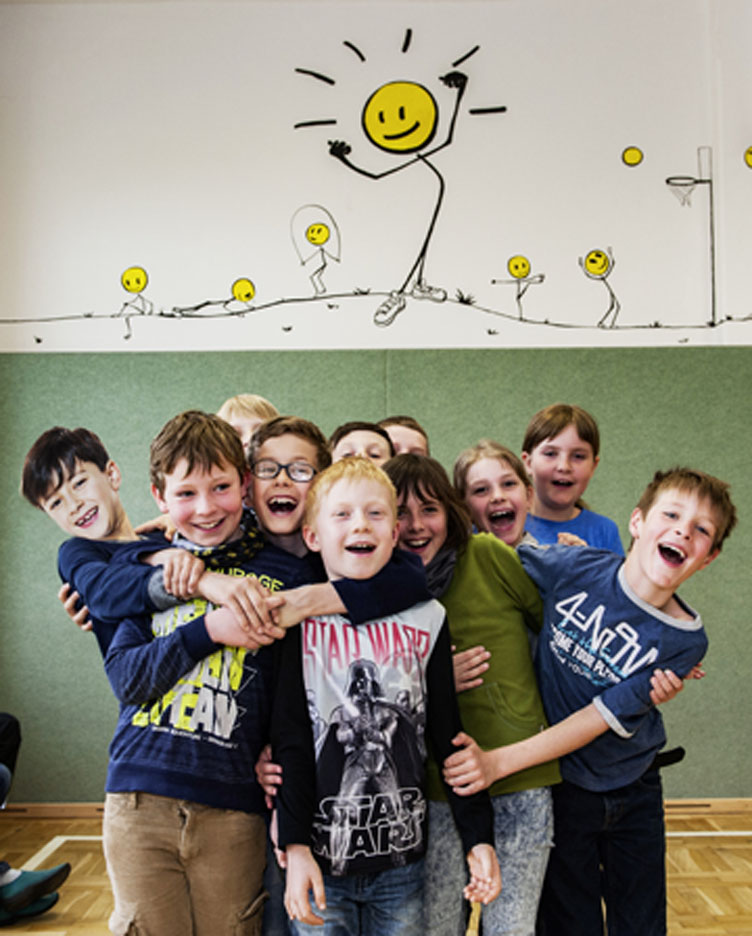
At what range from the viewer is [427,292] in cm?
370

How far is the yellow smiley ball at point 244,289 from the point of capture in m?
3.72

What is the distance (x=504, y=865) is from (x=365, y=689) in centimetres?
43

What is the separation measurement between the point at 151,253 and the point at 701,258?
2531 mm

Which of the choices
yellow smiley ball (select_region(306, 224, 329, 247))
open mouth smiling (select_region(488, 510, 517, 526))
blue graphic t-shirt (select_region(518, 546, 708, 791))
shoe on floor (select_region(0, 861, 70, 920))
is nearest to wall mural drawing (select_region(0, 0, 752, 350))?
yellow smiley ball (select_region(306, 224, 329, 247))

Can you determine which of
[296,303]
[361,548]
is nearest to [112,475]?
[361,548]

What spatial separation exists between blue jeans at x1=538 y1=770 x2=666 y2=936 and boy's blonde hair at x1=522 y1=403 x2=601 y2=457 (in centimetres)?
97

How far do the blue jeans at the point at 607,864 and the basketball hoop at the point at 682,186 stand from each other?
117 inches

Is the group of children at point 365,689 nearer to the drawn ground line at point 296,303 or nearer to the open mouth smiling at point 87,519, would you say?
the open mouth smiling at point 87,519

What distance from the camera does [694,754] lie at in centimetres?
353

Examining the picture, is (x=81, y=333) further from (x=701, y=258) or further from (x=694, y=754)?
(x=694, y=754)

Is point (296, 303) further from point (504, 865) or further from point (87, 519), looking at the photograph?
point (504, 865)

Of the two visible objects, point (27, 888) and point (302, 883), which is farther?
point (27, 888)

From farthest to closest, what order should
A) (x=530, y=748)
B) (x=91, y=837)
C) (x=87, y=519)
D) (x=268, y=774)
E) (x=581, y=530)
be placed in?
(x=91, y=837) → (x=581, y=530) → (x=87, y=519) → (x=530, y=748) → (x=268, y=774)

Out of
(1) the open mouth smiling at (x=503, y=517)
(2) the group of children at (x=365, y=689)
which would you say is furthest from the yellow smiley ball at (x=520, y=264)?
(2) the group of children at (x=365, y=689)
